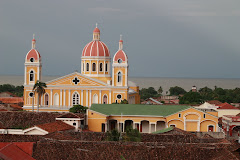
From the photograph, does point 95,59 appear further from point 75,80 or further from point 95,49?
point 75,80

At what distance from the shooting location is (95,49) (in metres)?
79.1

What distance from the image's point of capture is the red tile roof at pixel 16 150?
32500 millimetres

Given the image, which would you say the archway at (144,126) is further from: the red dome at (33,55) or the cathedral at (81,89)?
the red dome at (33,55)

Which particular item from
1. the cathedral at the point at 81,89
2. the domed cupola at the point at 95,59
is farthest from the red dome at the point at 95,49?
the cathedral at the point at 81,89

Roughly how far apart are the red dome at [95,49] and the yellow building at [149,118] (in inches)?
635

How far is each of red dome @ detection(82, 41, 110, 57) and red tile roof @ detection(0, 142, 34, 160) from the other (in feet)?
148

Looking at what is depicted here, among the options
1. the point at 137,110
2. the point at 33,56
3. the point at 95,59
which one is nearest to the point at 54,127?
the point at 137,110

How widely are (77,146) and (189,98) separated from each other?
68.5 m

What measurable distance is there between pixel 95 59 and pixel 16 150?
45816 millimetres

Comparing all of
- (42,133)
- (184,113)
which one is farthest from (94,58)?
(42,133)

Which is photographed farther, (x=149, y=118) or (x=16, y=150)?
(x=149, y=118)

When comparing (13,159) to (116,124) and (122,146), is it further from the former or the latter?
(116,124)

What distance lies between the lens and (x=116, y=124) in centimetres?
6316

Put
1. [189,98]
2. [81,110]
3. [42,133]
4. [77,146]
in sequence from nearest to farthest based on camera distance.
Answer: [77,146]
[42,133]
[81,110]
[189,98]
